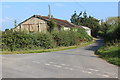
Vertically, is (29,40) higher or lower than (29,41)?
higher

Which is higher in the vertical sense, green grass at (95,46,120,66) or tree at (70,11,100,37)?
tree at (70,11,100,37)

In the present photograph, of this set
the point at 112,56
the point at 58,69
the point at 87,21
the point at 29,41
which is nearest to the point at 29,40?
the point at 29,41

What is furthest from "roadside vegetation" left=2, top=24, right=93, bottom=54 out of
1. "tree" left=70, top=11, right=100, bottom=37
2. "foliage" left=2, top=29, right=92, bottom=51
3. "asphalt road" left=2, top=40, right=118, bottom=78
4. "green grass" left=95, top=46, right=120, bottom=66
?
"tree" left=70, top=11, right=100, bottom=37

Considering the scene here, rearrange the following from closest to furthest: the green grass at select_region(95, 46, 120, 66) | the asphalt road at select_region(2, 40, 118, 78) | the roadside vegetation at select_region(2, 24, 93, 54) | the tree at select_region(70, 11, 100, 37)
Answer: the asphalt road at select_region(2, 40, 118, 78)
the green grass at select_region(95, 46, 120, 66)
the roadside vegetation at select_region(2, 24, 93, 54)
the tree at select_region(70, 11, 100, 37)

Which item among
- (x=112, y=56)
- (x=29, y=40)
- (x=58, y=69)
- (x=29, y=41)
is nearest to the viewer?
(x=58, y=69)

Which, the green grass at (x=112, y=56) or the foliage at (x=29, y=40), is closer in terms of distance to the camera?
the green grass at (x=112, y=56)

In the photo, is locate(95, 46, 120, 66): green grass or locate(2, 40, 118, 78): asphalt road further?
locate(95, 46, 120, 66): green grass

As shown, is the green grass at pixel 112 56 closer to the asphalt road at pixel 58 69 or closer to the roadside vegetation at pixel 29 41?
the asphalt road at pixel 58 69

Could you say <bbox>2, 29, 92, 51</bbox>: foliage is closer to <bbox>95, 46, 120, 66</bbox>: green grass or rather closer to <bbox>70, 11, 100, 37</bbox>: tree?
<bbox>95, 46, 120, 66</bbox>: green grass

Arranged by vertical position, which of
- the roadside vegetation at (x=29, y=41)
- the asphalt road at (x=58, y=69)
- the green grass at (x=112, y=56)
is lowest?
the asphalt road at (x=58, y=69)

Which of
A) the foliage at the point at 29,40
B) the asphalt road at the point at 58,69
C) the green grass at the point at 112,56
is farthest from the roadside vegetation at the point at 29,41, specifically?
the asphalt road at the point at 58,69

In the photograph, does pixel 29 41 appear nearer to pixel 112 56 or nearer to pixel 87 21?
pixel 112 56

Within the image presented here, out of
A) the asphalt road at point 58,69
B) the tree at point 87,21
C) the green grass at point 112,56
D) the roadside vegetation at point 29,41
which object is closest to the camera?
the asphalt road at point 58,69

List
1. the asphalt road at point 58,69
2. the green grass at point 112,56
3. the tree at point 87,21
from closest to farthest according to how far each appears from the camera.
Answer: the asphalt road at point 58,69 → the green grass at point 112,56 → the tree at point 87,21
